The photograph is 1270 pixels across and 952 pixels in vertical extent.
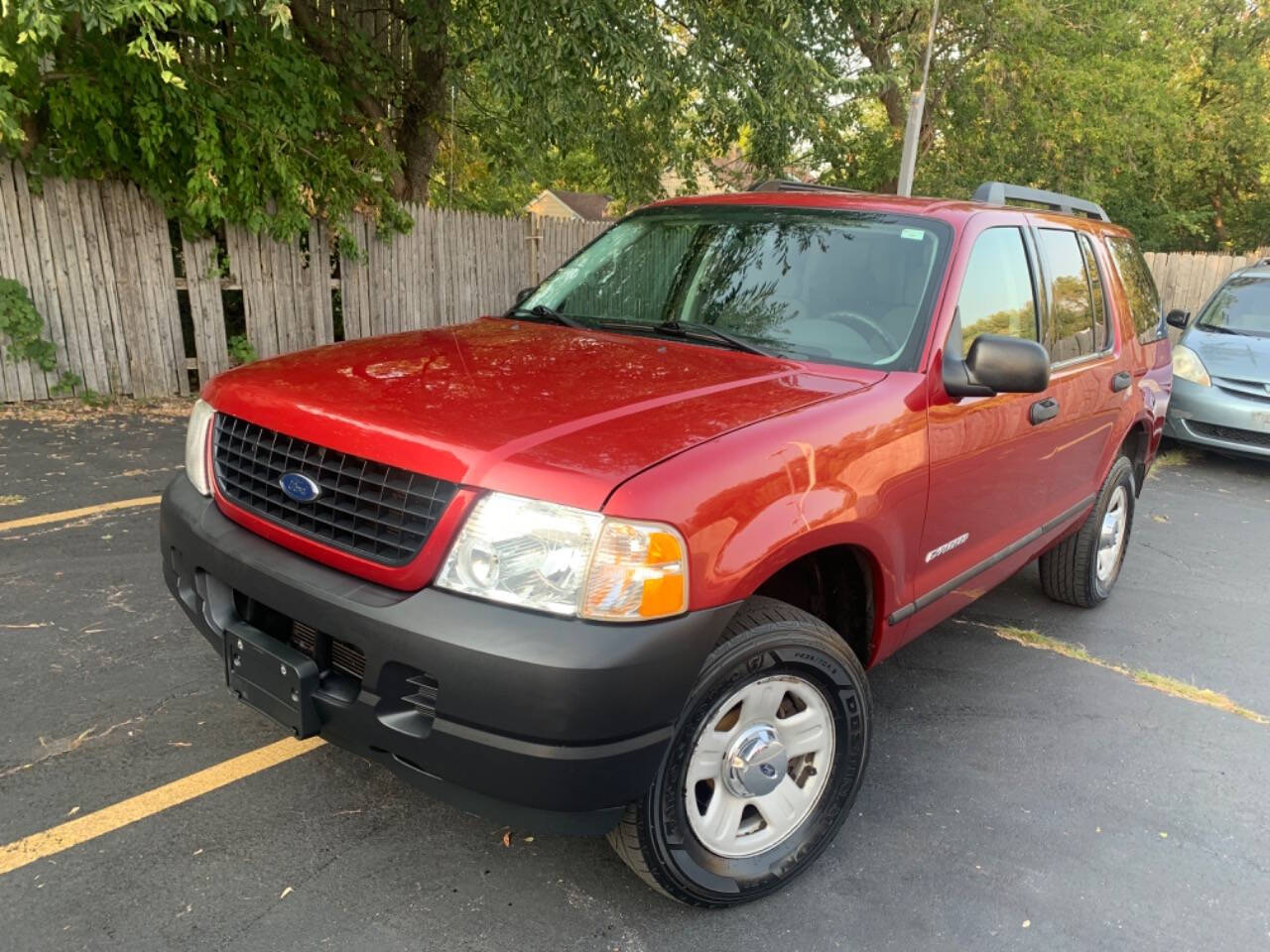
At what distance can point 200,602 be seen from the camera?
2582 mm

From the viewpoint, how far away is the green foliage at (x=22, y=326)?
7246mm

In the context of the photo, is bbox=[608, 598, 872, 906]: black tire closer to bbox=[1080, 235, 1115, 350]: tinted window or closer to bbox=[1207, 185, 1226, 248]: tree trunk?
bbox=[1080, 235, 1115, 350]: tinted window

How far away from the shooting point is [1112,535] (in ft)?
15.7

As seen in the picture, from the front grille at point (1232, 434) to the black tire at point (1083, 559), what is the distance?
4.11m

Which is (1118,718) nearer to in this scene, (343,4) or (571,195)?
(343,4)

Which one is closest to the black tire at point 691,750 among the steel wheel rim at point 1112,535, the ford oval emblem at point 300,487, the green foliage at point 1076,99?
the ford oval emblem at point 300,487

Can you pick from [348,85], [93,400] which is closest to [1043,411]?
[93,400]

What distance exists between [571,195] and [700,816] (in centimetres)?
5804

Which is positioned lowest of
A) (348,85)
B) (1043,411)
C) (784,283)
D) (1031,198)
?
(1043,411)

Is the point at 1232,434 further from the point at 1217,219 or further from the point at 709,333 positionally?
the point at 1217,219

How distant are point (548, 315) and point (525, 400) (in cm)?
127

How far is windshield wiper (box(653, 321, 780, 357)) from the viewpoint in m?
3.00

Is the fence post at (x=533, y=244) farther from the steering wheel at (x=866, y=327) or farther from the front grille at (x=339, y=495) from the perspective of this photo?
the front grille at (x=339, y=495)

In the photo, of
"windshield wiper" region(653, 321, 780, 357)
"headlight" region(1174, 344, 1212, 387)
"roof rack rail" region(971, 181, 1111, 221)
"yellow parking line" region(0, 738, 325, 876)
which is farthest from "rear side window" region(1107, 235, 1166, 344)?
"yellow parking line" region(0, 738, 325, 876)
